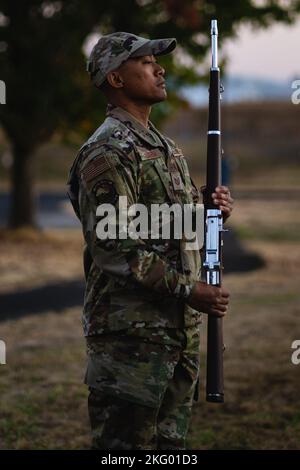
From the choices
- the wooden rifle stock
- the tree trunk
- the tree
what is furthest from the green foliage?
the wooden rifle stock

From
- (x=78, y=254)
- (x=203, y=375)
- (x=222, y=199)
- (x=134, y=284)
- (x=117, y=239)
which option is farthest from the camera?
(x=78, y=254)

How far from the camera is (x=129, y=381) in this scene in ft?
10.4

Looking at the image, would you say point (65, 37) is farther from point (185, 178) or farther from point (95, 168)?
point (95, 168)

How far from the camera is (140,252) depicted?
9.98 ft

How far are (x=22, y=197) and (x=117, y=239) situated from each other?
1550 cm

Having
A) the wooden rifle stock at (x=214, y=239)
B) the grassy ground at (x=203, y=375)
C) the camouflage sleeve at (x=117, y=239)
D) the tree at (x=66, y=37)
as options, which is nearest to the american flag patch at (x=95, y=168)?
the camouflage sleeve at (x=117, y=239)

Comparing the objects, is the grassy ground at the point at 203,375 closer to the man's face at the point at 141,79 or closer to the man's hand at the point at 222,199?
the man's hand at the point at 222,199

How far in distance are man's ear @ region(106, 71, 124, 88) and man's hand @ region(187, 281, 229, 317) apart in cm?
74

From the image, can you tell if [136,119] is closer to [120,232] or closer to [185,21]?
[120,232]

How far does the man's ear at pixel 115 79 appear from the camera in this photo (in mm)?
3195

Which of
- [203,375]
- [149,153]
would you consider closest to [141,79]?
[149,153]

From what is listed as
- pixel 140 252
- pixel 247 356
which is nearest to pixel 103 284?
pixel 140 252

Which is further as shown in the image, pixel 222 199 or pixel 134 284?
pixel 222 199
